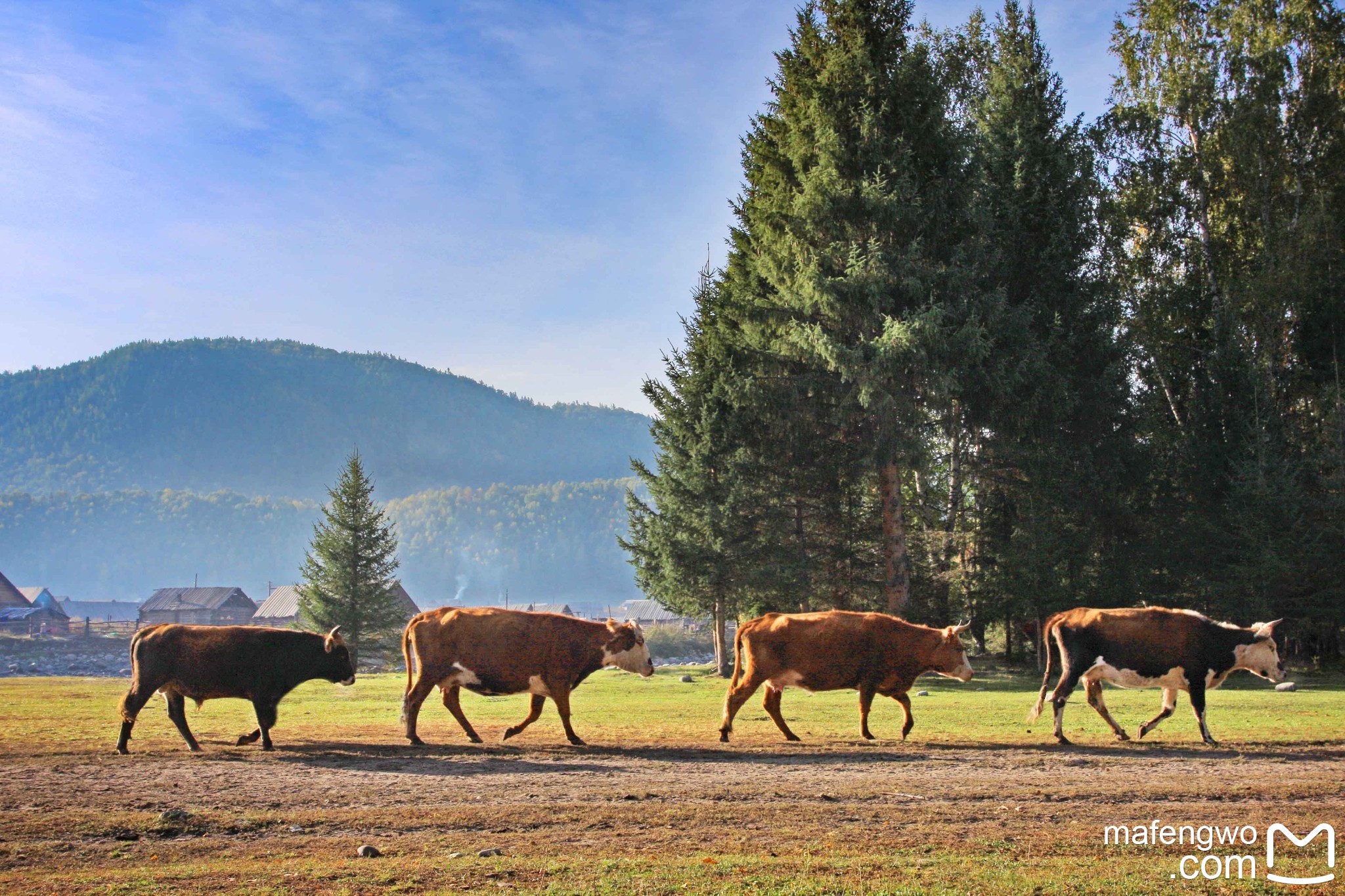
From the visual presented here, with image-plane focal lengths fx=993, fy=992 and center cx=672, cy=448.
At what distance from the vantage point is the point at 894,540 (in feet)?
112

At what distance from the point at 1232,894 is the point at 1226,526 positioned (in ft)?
114

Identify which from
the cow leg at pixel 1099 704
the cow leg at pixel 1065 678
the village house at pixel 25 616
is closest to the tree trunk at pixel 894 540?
the cow leg at pixel 1099 704

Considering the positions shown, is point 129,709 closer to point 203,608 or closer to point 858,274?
point 858,274

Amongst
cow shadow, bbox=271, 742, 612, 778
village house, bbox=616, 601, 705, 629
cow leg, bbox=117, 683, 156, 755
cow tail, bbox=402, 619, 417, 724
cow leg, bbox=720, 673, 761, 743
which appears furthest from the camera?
village house, bbox=616, 601, 705, 629

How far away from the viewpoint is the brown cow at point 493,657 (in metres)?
15.7

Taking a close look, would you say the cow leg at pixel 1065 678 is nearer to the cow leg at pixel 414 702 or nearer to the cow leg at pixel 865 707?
the cow leg at pixel 865 707

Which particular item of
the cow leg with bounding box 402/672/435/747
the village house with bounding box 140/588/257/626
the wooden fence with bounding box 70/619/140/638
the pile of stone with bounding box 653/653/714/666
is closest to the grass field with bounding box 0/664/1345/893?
the cow leg with bounding box 402/672/435/747

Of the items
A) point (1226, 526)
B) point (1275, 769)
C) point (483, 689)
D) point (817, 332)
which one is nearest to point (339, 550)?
point (817, 332)

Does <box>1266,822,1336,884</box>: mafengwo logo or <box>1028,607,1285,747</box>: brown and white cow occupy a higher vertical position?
<box>1028,607,1285,747</box>: brown and white cow

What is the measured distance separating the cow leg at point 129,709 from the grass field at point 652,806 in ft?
1.01

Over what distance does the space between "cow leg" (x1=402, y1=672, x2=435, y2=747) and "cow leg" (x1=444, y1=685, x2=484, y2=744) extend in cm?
49

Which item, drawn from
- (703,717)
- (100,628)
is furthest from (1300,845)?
A: (100,628)

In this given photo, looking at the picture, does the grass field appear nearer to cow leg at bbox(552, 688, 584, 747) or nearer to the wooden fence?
cow leg at bbox(552, 688, 584, 747)

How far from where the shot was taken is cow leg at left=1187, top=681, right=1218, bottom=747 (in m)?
14.9
